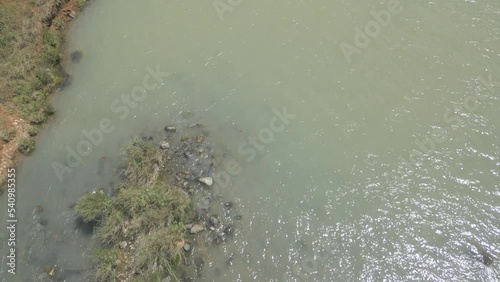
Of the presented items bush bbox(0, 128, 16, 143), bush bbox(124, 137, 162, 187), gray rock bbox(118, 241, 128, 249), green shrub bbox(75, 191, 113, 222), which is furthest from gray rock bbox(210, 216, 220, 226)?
bush bbox(0, 128, 16, 143)

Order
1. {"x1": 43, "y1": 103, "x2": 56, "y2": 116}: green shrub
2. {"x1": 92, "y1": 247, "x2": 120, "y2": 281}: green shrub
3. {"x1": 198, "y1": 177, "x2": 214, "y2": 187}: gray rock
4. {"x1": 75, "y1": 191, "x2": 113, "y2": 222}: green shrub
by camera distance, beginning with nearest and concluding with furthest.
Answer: {"x1": 92, "y1": 247, "x2": 120, "y2": 281}: green shrub < {"x1": 75, "y1": 191, "x2": 113, "y2": 222}: green shrub < {"x1": 198, "y1": 177, "x2": 214, "y2": 187}: gray rock < {"x1": 43, "y1": 103, "x2": 56, "y2": 116}: green shrub

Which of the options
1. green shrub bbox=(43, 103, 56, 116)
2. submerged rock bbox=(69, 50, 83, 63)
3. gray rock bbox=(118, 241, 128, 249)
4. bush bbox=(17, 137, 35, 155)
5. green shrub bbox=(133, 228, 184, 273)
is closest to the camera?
green shrub bbox=(133, 228, 184, 273)

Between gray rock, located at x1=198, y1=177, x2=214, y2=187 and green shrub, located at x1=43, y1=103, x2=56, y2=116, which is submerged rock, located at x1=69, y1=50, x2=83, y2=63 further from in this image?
gray rock, located at x1=198, y1=177, x2=214, y2=187

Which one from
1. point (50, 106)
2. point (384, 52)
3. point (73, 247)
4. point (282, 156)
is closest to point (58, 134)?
point (50, 106)

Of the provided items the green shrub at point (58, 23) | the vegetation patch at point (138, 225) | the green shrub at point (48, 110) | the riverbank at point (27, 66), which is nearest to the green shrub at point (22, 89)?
the riverbank at point (27, 66)

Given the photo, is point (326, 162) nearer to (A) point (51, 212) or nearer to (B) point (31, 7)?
(A) point (51, 212)

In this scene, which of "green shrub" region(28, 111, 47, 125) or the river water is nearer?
the river water

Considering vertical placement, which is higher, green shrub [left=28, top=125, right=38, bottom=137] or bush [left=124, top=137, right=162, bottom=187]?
green shrub [left=28, top=125, right=38, bottom=137]
